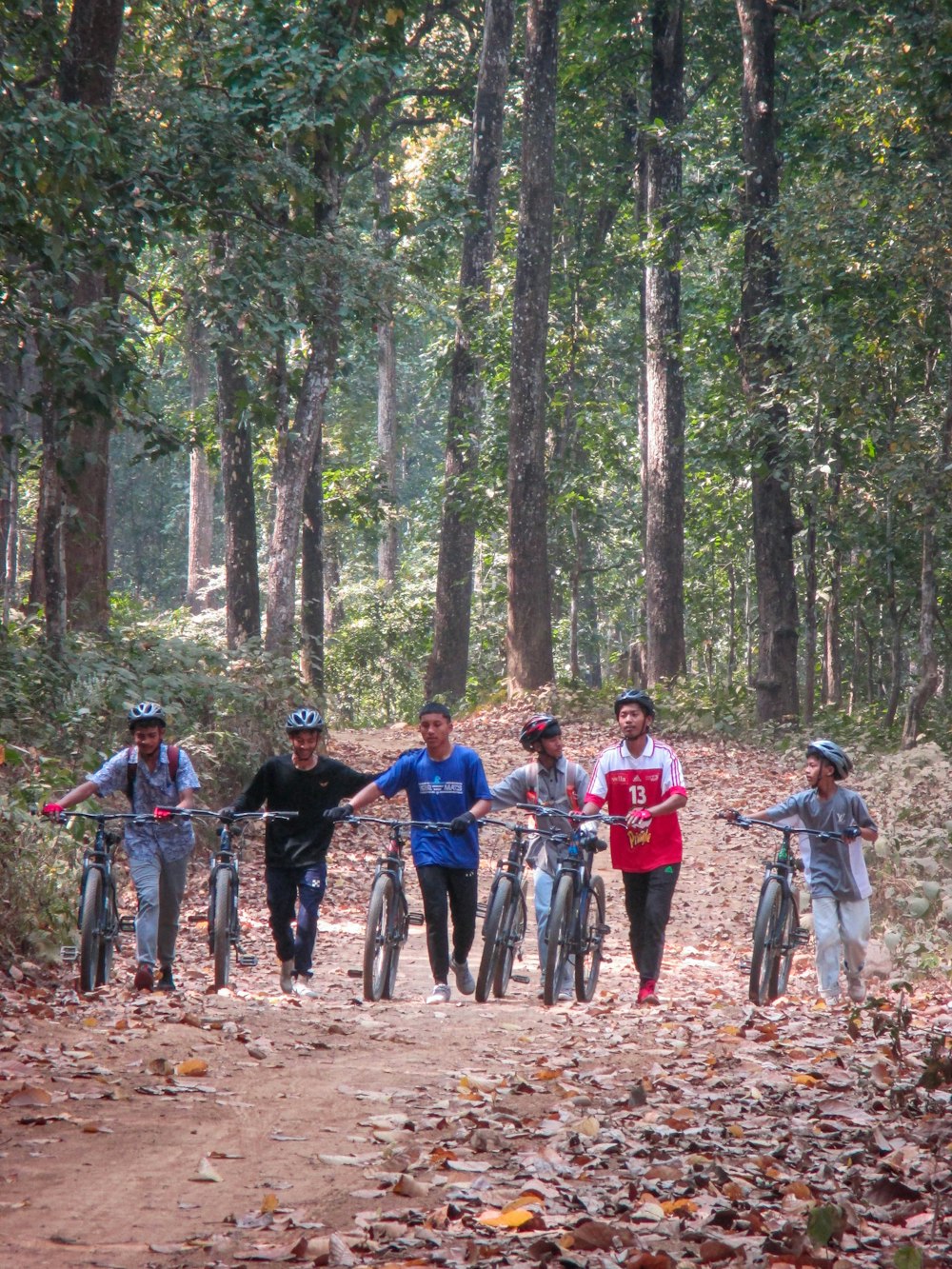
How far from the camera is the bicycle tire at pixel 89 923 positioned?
30.5ft

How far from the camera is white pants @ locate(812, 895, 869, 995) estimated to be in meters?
9.69

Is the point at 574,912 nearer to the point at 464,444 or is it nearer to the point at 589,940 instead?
the point at 589,940

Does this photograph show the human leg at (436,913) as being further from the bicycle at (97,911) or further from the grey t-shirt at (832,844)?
the grey t-shirt at (832,844)

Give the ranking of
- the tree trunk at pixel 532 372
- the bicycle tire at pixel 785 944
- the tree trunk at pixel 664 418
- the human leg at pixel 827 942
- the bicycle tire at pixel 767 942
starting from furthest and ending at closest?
the tree trunk at pixel 664 418
the tree trunk at pixel 532 372
the bicycle tire at pixel 785 944
the bicycle tire at pixel 767 942
the human leg at pixel 827 942

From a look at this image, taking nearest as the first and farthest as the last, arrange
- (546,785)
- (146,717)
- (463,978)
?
(146,717), (463,978), (546,785)

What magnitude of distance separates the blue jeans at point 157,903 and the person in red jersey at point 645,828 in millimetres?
2803

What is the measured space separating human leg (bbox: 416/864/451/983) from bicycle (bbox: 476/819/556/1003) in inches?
10.8

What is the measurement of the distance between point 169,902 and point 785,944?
13.7ft

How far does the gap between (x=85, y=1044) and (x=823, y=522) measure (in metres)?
17.0

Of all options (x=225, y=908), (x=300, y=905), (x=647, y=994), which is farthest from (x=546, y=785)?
(x=225, y=908)

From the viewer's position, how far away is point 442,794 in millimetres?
9742

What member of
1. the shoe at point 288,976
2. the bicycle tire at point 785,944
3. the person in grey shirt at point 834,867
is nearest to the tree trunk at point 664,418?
the bicycle tire at point 785,944

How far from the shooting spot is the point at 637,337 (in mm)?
29797

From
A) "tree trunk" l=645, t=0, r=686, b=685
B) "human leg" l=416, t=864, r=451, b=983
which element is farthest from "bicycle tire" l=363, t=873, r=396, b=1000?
"tree trunk" l=645, t=0, r=686, b=685
